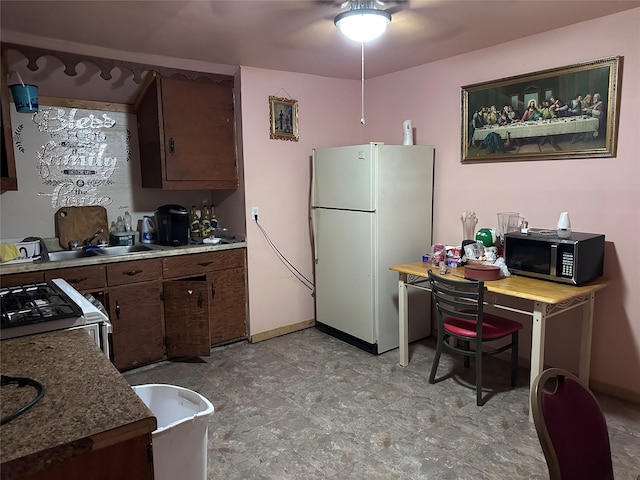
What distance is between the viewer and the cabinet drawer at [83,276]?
9.57 ft

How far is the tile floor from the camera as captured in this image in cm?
218

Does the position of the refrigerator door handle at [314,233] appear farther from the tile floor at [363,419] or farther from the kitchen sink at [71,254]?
the kitchen sink at [71,254]

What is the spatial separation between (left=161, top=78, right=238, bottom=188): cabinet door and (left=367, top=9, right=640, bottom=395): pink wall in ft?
5.28

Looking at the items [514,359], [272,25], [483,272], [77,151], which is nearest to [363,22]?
[272,25]

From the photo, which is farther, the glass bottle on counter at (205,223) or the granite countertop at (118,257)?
the glass bottle on counter at (205,223)

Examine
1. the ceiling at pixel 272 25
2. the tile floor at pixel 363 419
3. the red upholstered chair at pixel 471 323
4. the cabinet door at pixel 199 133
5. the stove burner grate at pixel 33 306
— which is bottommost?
the tile floor at pixel 363 419

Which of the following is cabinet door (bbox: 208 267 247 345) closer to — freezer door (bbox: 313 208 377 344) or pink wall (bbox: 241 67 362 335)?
pink wall (bbox: 241 67 362 335)

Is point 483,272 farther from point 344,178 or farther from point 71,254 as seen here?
point 71,254

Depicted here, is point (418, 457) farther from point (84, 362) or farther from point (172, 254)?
point (172, 254)

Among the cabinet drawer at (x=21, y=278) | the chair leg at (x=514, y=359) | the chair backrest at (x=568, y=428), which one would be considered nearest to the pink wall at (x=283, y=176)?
the cabinet drawer at (x=21, y=278)

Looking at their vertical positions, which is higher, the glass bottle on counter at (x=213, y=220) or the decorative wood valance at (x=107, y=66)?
the decorative wood valance at (x=107, y=66)

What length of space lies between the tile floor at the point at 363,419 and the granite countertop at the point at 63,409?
1.10 meters

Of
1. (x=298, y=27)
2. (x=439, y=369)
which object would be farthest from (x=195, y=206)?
(x=439, y=369)

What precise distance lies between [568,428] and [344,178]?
250 centimetres
